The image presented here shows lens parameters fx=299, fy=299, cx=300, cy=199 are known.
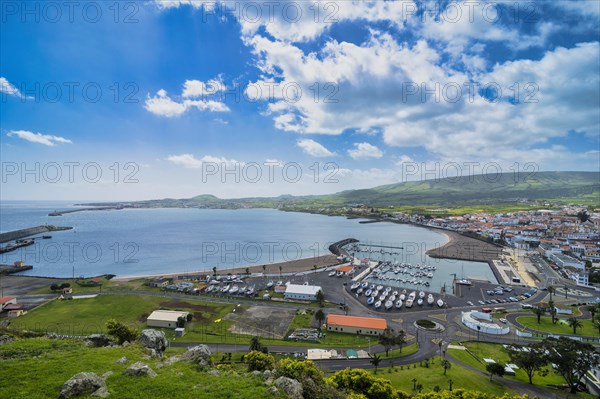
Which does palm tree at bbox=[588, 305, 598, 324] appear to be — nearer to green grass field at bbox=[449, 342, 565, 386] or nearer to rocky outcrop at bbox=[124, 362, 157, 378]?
green grass field at bbox=[449, 342, 565, 386]

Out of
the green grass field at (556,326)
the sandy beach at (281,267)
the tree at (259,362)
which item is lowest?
the green grass field at (556,326)

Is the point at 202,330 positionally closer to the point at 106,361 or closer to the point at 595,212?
the point at 106,361

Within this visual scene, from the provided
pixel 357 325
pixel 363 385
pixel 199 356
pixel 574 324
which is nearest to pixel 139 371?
pixel 199 356

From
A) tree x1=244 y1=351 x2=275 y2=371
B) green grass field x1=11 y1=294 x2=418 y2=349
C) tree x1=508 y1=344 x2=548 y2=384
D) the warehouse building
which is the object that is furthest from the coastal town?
tree x1=244 y1=351 x2=275 y2=371

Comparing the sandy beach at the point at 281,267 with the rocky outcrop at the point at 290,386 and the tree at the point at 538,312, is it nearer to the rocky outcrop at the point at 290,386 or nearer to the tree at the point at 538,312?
the tree at the point at 538,312

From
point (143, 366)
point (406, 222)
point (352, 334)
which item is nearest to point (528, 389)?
point (352, 334)

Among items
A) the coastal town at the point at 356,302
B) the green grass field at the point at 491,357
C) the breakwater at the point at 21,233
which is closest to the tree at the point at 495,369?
the green grass field at the point at 491,357
